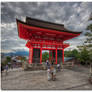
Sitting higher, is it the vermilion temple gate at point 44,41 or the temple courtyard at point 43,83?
the vermilion temple gate at point 44,41

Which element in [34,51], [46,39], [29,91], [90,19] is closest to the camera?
[29,91]

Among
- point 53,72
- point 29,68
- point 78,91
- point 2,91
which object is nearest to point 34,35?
point 29,68

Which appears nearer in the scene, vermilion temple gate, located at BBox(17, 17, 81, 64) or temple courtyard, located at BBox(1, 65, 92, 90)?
temple courtyard, located at BBox(1, 65, 92, 90)

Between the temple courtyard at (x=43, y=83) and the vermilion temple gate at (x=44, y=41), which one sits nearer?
the temple courtyard at (x=43, y=83)

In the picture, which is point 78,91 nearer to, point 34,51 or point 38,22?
point 34,51

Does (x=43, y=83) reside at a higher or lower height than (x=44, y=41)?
lower

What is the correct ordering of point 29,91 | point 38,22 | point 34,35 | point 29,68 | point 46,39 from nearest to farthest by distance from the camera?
1. point 29,91
2. point 29,68
3. point 34,35
4. point 46,39
5. point 38,22

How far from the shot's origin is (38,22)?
1257 centimetres

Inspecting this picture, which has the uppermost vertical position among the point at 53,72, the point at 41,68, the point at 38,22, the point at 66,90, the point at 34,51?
the point at 38,22

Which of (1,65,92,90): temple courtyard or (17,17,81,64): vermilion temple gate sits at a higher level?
(17,17,81,64): vermilion temple gate

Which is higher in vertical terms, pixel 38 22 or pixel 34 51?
pixel 38 22

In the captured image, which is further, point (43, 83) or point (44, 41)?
point (44, 41)

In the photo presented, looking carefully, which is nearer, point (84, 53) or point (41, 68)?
point (41, 68)

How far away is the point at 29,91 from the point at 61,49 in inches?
345
